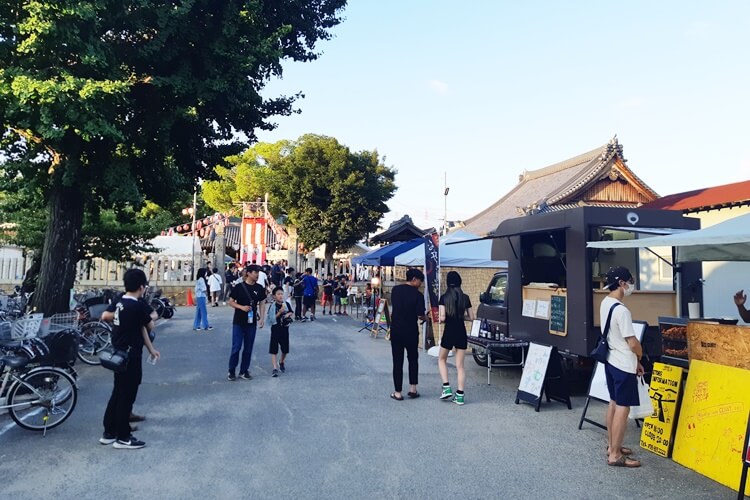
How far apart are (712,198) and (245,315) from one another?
11999 millimetres

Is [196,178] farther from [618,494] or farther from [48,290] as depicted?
[618,494]

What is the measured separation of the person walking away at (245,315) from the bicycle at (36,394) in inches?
99.9

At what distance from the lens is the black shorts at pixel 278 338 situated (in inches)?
333

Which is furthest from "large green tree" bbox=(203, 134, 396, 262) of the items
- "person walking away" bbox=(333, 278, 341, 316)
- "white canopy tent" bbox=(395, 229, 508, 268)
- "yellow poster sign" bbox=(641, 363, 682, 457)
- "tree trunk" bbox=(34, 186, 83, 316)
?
"yellow poster sign" bbox=(641, 363, 682, 457)

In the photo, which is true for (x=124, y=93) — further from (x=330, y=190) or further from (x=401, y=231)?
(x=330, y=190)

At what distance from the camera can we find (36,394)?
211 inches

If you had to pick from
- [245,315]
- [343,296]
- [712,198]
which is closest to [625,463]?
[245,315]

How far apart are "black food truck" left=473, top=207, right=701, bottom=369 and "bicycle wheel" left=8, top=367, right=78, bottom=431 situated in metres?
5.49

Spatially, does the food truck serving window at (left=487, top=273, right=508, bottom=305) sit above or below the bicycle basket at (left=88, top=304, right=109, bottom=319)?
above

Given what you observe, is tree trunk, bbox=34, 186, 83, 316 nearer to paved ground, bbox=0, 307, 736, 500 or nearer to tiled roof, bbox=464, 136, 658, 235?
paved ground, bbox=0, 307, 736, 500

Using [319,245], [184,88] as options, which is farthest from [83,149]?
[319,245]

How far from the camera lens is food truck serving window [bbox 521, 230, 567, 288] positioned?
8797mm

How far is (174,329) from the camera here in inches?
551

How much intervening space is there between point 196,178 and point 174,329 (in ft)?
14.3
